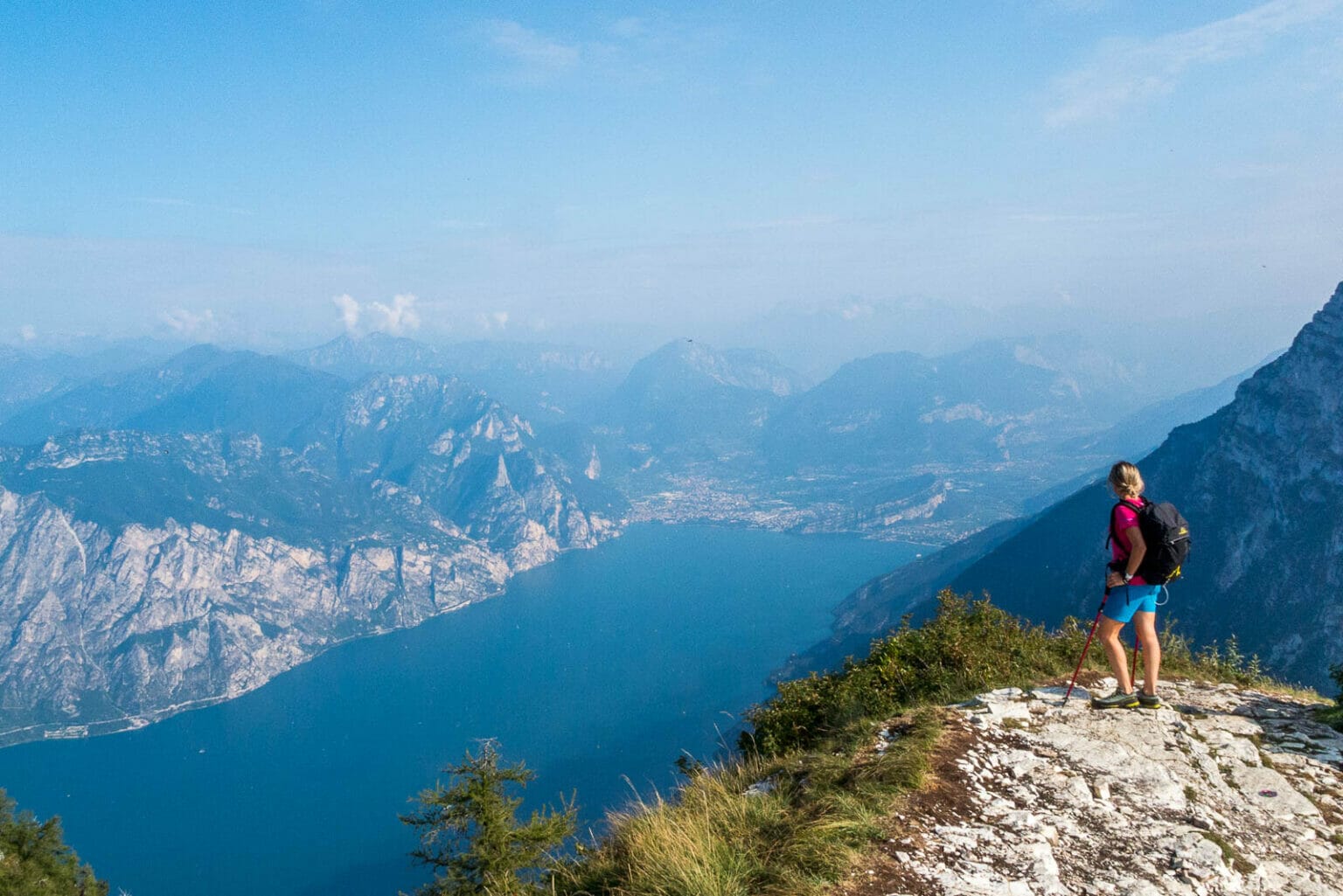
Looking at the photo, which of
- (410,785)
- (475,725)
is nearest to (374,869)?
(410,785)

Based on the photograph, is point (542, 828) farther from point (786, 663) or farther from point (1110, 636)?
point (786, 663)

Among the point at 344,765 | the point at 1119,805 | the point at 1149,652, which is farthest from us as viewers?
the point at 344,765

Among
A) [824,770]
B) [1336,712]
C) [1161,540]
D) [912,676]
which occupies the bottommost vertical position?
[1336,712]

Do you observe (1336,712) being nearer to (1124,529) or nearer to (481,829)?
(1124,529)

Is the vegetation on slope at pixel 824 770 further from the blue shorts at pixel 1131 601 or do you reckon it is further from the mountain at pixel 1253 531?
the mountain at pixel 1253 531

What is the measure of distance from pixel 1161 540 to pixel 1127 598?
35.7 inches

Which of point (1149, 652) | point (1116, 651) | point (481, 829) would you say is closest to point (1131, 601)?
point (1116, 651)

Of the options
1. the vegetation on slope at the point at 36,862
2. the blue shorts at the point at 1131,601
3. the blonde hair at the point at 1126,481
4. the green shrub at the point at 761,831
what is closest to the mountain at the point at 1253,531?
the blue shorts at the point at 1131,601

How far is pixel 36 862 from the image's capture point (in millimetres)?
37438

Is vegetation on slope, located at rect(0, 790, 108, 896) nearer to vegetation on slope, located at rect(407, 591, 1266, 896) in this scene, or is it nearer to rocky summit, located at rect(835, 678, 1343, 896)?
vegetation on slope, located at rect(407, 591, 1266, 896)

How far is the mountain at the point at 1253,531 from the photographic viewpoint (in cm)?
9412

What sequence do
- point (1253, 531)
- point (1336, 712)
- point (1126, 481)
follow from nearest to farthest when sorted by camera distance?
point (1126, 481)
point (1336, 712)
point (1253, 531)

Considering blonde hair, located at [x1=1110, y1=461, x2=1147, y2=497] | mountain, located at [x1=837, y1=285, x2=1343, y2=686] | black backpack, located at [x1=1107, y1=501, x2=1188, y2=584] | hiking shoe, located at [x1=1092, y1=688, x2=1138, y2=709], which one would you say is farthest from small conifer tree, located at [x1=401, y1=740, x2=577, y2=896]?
mountain, located at [x1=837, y1=285, x2=1343, y2=686]

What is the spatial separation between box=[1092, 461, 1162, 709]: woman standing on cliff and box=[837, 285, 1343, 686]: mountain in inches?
3978
